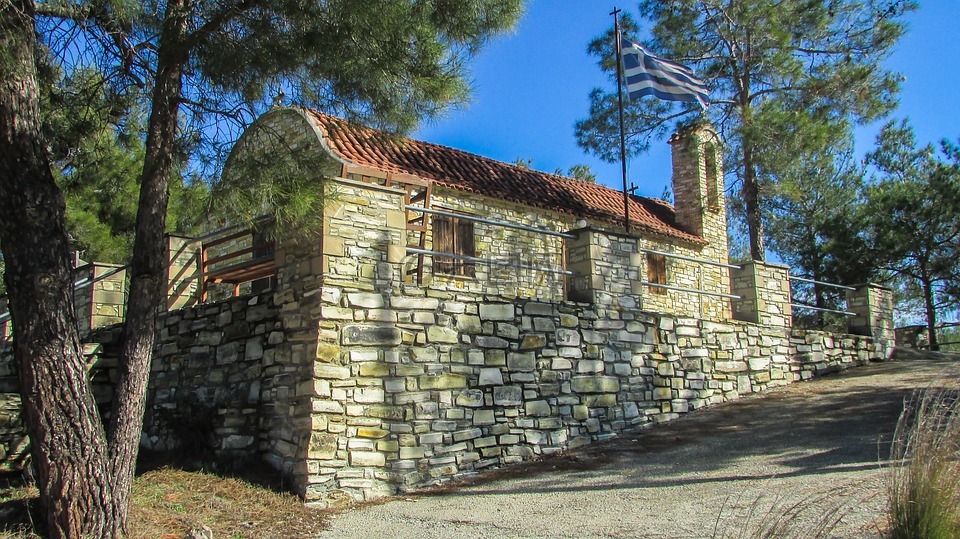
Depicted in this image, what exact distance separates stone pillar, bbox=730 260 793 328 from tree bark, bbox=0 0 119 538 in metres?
9.51

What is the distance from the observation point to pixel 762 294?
1225 centimetres

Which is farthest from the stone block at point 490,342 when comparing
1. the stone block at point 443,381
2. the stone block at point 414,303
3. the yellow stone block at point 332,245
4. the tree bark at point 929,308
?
the tree bark at point 929,308

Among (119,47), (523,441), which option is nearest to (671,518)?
(523,441)

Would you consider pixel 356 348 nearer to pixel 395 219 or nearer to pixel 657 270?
pixel 395 219

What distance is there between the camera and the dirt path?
6.12 meters

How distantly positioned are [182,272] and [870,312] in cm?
1164

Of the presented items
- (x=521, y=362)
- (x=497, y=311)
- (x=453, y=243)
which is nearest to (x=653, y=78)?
(x=453, y=243)

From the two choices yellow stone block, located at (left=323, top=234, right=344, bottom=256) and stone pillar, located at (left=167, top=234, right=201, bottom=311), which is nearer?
yellow stone block, located at (left=323, top=234, right=344, bottom=256)

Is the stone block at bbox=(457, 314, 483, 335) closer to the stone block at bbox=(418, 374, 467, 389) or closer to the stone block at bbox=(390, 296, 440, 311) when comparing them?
the stone block at bbox=(390, 296, 440, 311)

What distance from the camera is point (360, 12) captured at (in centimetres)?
709

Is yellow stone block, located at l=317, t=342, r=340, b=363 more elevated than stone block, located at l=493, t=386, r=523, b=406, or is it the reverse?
yellow stone block, located at l=317, t=342, r=340, b=363

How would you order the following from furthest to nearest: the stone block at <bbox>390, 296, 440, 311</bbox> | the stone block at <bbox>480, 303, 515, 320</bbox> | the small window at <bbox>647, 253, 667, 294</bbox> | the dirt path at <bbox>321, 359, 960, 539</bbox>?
the small window at <bbox>647, 253, 667, 294</bbox> → the stone block at <bbox>480, 303, 515, 320</bbox> → the stone block at <bbox>390, 296, 440, 311</bbox> → the dirt path at <bbox>321, 359, 960, 539</bbox>

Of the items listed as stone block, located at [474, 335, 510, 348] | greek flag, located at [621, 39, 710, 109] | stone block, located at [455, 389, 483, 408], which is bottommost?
stone block, located at [455, 389, 483, 408]

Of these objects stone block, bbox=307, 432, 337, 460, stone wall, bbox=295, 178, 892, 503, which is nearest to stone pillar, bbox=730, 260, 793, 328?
stone wall, bbox=295, 178, 892, 503
